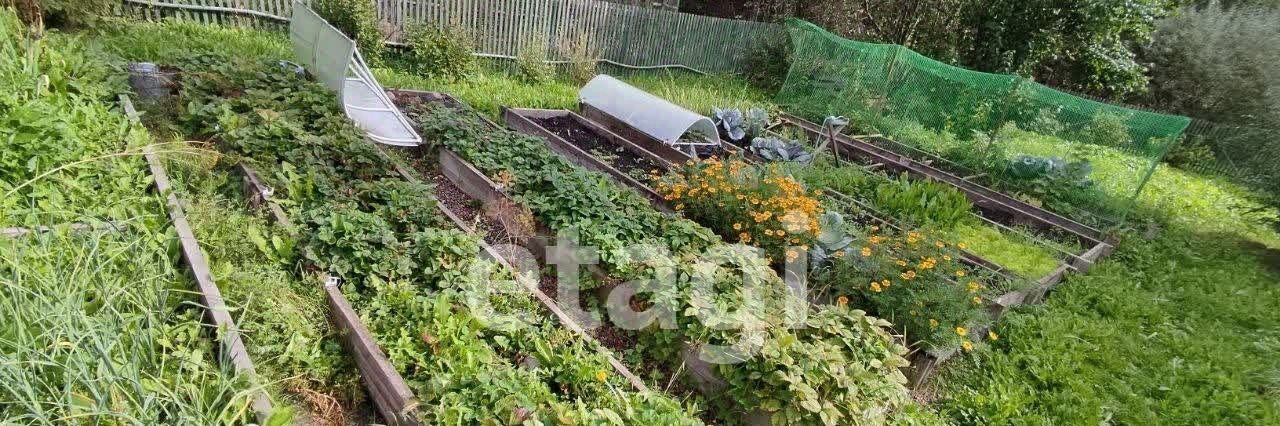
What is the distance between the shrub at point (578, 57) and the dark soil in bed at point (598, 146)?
9.35 ft

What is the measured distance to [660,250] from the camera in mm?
3592

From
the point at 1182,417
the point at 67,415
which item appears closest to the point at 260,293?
the point at 67,415

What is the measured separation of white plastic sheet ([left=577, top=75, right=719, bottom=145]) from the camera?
665cm

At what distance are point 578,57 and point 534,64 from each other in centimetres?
91

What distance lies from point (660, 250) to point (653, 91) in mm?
6415

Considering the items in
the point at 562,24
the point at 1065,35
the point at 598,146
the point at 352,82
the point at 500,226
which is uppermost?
the point at 1065,35

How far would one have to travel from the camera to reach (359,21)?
7.86 meters

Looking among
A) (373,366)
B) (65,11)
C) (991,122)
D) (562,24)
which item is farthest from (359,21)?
(991,122)

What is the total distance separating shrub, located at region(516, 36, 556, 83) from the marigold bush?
4870 millimetres

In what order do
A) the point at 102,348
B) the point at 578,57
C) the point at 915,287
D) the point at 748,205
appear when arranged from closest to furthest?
the point at 102,348, the point at 915,287, the point at 748,205, the point at 578,57

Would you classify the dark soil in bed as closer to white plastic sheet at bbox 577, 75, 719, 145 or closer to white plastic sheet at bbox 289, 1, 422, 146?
white plastic sheet at bbox 577, 75, 719, 145

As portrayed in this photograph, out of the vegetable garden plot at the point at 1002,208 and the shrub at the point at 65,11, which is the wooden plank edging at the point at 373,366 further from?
the shrub at the point at 65,11

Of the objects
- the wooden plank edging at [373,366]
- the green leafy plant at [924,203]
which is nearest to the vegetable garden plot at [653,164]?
the green leafy plant at [924,203]

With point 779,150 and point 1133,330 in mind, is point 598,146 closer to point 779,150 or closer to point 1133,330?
point 779,150
